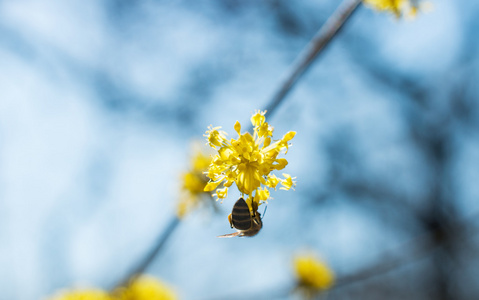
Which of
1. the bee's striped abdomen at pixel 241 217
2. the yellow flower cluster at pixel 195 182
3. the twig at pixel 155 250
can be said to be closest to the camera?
the bee's striped abdomen at pixel 241 217

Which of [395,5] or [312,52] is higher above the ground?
[395,5]

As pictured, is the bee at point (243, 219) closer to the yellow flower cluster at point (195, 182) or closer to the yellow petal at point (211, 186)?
the yellow petal at point (211, 186)

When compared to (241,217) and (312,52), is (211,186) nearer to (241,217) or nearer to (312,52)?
(241,217)

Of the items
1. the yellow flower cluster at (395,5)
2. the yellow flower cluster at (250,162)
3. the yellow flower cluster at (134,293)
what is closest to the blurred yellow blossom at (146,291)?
the yellow flower cluster at (134,293)

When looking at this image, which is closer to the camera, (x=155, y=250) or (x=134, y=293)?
(x=155, y=250)

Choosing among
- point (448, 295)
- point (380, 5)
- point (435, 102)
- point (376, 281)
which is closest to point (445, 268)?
point (448, 295)

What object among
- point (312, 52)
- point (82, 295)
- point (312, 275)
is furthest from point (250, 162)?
point (312, 275)

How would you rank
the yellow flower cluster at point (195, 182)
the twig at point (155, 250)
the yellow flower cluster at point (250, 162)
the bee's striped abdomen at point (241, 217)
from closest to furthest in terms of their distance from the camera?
the bee's striped abdomen at point (241, 217)
the yellow flower cluster at point (250, 162)
the twig at point (155, 250)
the yellow flower cluster at point (195, 182)
